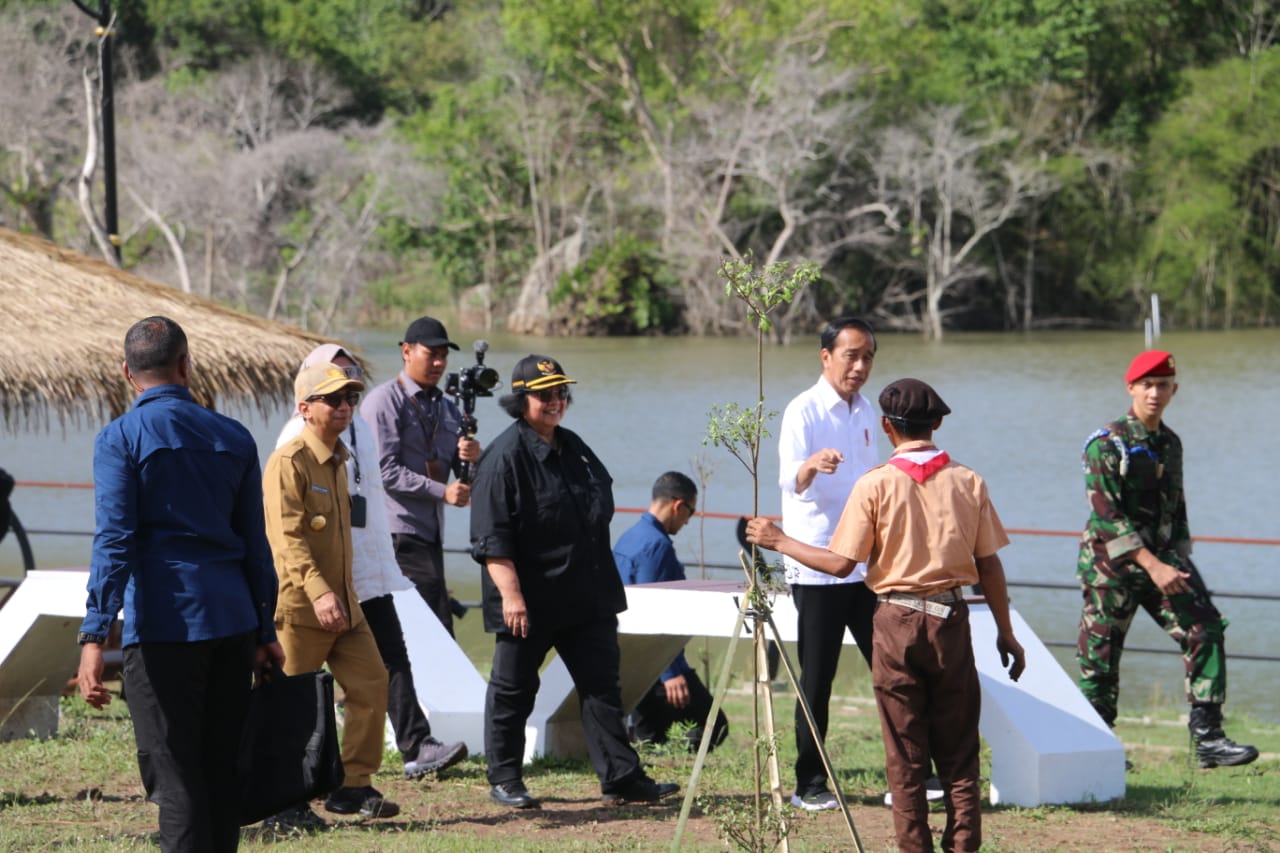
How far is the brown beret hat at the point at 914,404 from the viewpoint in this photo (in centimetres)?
498

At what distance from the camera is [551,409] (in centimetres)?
595

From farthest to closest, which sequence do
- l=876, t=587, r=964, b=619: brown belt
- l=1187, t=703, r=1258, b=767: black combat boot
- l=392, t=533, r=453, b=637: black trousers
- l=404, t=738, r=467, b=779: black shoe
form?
l=392, t=533, r=453, b=637: black trousers
l=1187, t=703, r=1258, b=767: black combat boot
l=404, t=738, r=467, b=779: black shoe
l=876, t=587, r=964, b=619: brown belt

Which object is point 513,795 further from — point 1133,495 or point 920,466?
point 1133,495

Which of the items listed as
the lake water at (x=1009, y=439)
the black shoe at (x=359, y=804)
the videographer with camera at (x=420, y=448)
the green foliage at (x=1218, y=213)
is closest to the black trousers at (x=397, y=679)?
the black shoe at (x=359, y=804)

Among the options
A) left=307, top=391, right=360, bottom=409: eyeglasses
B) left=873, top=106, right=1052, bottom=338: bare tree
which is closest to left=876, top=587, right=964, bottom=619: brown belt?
left=307, top=391, right=360, bottom=409: eyeglasses

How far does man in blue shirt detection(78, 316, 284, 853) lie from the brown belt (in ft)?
6.17

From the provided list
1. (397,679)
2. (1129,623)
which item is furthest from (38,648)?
(1129,623)

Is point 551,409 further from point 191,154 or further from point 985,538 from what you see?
point 191,154

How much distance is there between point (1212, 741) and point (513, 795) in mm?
3185

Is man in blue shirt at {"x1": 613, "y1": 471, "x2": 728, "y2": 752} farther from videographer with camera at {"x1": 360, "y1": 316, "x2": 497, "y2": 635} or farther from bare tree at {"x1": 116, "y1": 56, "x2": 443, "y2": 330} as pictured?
bare tree at {"x1": 116, "y1": 56, "x2": 443, "y2": 330}

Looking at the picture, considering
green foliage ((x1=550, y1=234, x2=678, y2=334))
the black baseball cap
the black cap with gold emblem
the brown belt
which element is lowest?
the brown belt

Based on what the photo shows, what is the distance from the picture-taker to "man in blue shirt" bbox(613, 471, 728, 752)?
7.85 meters

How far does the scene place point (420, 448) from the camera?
738 centimetres

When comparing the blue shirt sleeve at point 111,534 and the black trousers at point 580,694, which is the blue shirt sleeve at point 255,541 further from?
the black trousers at point 580,694
